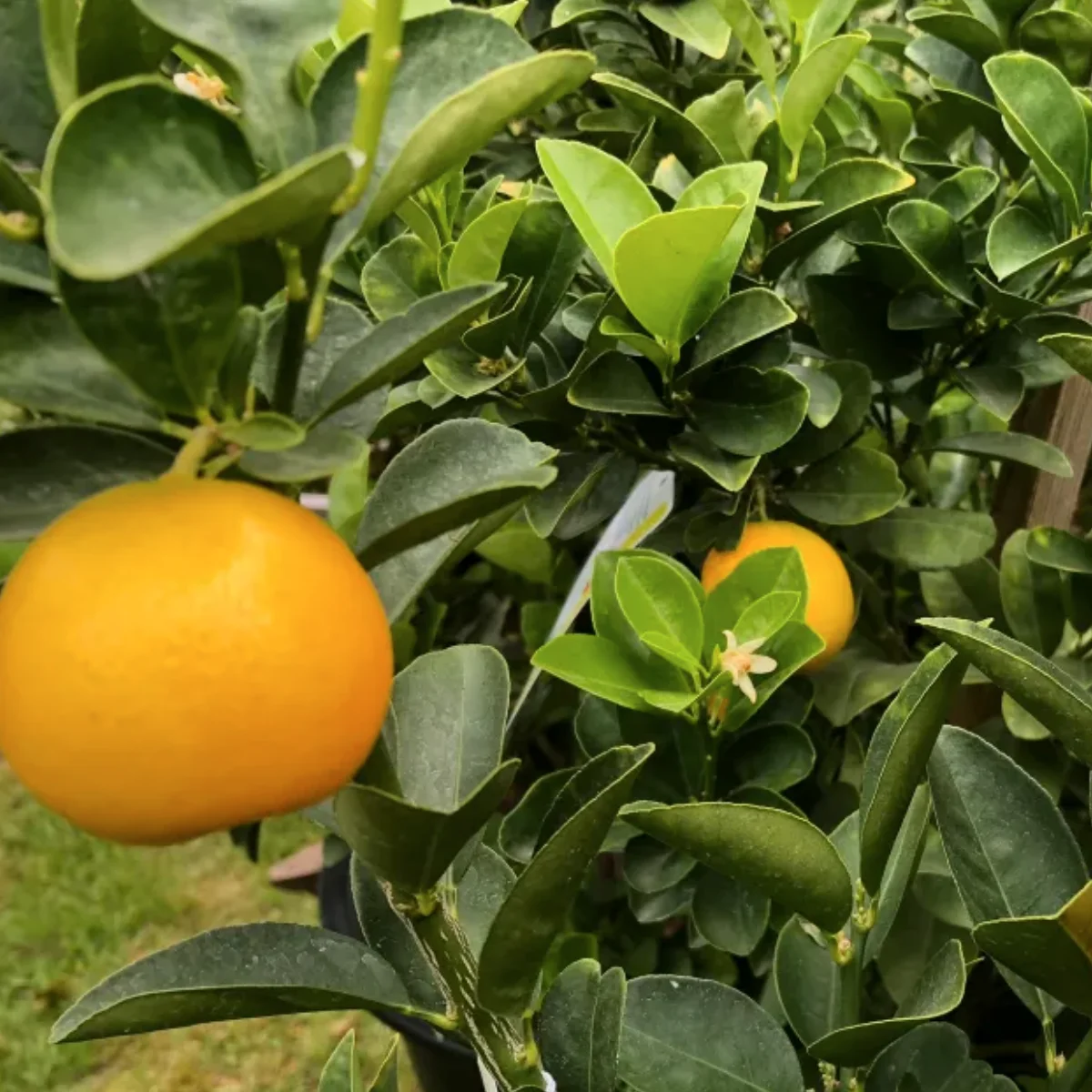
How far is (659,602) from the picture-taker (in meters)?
0.54

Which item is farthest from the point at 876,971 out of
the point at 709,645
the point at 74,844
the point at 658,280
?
the point at 74,844

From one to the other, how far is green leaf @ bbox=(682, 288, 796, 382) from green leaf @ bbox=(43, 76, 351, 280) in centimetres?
34

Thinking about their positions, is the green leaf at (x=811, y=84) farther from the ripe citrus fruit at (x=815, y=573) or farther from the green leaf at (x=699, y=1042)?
the green leaf at (x=699, y=1042)

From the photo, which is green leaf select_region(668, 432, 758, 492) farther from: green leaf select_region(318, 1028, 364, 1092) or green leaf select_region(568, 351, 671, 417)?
green leaf select_region(318, 1028, 364, 1092)

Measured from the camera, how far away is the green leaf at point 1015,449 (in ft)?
2.21

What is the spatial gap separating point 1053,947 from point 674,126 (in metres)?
0.47

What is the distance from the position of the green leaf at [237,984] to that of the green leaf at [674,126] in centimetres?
44

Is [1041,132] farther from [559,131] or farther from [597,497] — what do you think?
[559,131]

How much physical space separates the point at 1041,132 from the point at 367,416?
42cm

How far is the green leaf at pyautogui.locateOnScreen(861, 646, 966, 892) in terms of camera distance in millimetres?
390

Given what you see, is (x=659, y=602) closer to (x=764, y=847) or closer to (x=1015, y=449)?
(x=764, y=847)

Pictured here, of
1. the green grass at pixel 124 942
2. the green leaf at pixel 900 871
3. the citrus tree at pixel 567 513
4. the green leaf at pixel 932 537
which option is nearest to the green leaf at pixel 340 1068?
the citrus tree at pixel 567 513

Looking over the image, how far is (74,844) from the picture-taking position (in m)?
1.72

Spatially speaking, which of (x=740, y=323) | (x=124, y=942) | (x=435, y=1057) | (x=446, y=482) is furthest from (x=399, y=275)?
(x=124, y=942)
